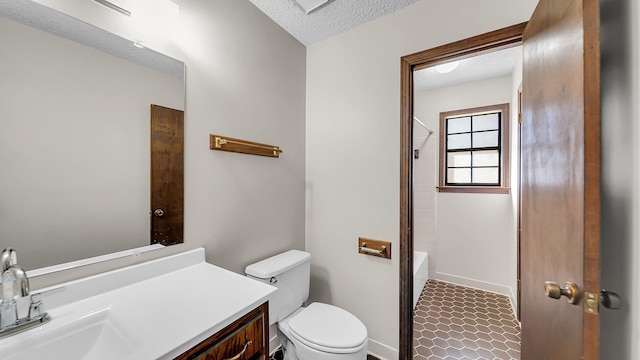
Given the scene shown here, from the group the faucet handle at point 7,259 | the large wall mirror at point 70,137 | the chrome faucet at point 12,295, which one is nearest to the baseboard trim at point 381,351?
the large wall mirror at point 70,137

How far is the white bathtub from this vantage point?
2418mm

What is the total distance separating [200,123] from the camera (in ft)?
4.40

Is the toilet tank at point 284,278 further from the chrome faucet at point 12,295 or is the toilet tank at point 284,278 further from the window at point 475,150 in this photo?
the window at point 475,150

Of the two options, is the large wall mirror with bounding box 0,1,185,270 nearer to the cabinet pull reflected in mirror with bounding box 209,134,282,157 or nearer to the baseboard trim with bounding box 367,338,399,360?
the cabinet pull reflected in mirror with bounding box 209,134,282,157

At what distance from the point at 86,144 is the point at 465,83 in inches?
139

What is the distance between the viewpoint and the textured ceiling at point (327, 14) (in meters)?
1.59

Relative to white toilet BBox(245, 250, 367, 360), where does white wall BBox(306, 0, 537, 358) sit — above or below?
above

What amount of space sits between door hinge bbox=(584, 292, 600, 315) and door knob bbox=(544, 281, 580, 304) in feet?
0.15

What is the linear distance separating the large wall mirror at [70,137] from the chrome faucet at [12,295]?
0.37 feet

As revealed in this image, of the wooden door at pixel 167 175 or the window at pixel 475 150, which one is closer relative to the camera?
the wooden door at pixel 167 175

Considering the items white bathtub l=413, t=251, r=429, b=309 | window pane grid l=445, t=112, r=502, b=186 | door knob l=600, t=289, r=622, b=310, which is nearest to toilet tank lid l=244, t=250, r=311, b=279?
white bathtub l=413, t=251, r=429, b=309

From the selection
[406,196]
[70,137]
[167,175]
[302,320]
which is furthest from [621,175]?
[70,137]

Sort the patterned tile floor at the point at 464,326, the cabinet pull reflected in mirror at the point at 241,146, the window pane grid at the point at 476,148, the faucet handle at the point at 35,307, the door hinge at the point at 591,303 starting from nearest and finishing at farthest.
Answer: the door hinge at the point at 591,303
the faucet handle at the point at 35,307
the cabinet pull reflected in mirror at the point at 241,146
the patterned tile floor at the point at 464,326
the window pane grid at the point at 476,148

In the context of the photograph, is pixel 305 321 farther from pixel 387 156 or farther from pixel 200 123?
pixel 200 123
